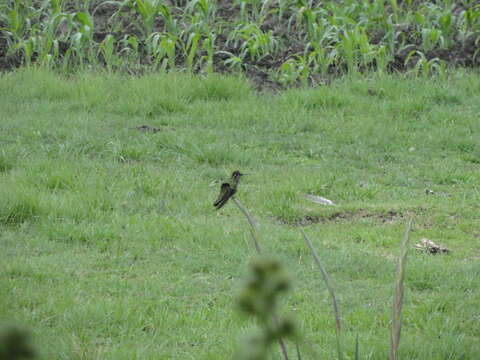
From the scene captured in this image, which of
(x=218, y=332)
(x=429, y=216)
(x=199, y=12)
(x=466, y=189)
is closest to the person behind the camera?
(x=218, y=332)

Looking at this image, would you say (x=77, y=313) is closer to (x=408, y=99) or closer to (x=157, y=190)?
(x=157, y=190)

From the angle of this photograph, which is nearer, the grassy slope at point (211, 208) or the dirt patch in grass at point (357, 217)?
the grassy slope at point (211, 208)

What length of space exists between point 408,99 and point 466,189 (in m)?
2.18

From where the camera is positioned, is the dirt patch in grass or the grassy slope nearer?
the grassy slope

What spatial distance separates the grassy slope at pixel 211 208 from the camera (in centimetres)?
377

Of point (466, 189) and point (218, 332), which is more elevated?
point (218, 332)

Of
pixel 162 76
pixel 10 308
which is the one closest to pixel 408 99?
pixel 162 76

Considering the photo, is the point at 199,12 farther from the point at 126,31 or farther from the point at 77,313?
the point at 77,313

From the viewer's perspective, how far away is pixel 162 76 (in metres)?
8.53

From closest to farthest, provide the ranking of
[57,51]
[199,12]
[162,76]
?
[162,76] → [57,51] → [199,12]

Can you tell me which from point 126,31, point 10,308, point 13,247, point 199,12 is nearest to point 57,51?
point 126,31

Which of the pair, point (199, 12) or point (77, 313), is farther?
point (199, 12)

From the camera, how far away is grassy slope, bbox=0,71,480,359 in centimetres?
377

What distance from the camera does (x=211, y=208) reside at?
5.54 meters
